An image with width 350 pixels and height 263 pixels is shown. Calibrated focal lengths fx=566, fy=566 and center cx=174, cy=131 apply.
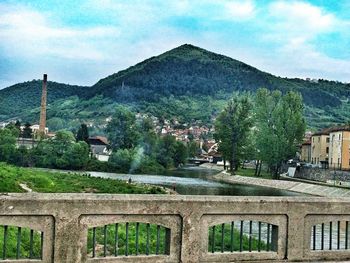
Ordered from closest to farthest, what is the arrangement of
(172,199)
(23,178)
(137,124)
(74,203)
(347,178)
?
(74,203) → (172,199) → (23,178) → (347,178) → (137,124)

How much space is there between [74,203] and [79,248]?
0.83m

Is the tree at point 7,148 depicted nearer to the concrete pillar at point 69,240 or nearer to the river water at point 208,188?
the river water at point 208,188

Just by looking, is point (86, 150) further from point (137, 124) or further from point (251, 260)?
point (251, 260)

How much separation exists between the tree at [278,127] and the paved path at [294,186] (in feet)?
13.0

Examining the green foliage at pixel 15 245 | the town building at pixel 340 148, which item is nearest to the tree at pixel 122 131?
the town building at pixel 340 148

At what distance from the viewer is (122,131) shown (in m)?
112

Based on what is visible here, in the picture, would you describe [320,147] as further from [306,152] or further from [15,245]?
[15,245]

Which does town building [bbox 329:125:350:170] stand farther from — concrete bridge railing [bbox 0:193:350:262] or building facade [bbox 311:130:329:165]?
concrete bridge railing [bbox 0:193:350:262]

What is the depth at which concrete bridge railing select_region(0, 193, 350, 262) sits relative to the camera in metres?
9.66

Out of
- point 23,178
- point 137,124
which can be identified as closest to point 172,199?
point 23,178

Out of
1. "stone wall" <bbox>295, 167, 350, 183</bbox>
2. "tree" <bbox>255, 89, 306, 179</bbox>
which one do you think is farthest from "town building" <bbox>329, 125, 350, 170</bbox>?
"tree" <bbox>255, 89, 306, 179</bbox>

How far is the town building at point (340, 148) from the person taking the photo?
89812mm

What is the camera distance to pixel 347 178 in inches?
2894

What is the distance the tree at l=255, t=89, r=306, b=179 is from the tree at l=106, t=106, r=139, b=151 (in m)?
34.8
